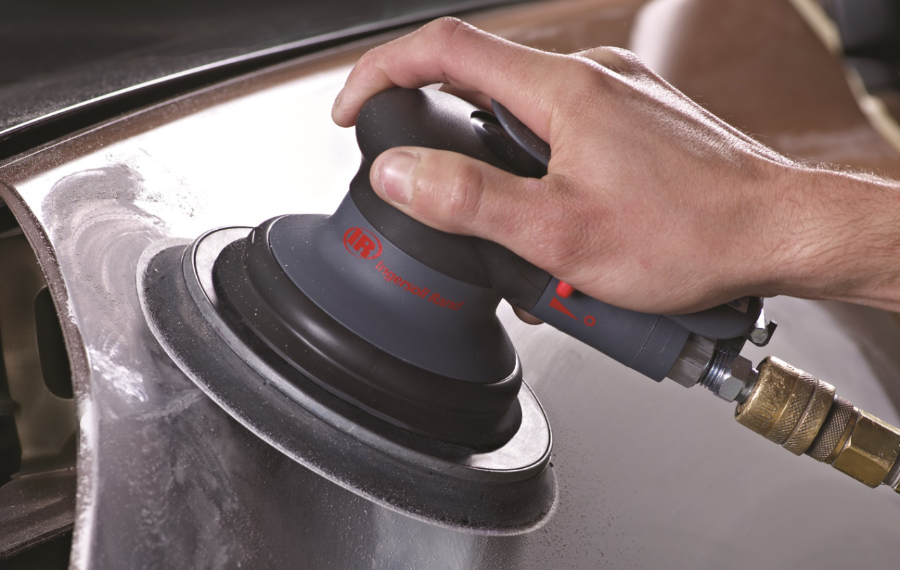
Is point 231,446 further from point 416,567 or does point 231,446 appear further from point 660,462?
point 660,462

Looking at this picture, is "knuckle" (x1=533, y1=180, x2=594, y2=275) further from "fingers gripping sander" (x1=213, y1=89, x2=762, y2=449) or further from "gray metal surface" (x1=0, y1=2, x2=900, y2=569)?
"gray metal surface" (x1=0, y1=2, x2=900, y2=569)

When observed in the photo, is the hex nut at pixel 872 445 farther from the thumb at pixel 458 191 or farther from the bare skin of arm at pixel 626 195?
the thumb at pixel 458 191

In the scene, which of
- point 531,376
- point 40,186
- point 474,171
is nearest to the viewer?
point 474,171

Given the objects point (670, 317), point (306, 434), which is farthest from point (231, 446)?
point (670, 317)

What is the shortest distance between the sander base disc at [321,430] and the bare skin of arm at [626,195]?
129 mm

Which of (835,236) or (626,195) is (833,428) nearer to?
(835,236)

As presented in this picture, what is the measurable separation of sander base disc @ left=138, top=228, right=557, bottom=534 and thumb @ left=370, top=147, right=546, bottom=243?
13cm

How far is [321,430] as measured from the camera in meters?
0.46

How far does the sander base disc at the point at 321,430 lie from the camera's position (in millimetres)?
453

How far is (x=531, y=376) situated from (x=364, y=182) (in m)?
0.25

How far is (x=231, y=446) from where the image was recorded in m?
0.44

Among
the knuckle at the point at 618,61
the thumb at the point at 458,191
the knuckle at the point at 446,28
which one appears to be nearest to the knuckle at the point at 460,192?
the thumb at the point at 458,191

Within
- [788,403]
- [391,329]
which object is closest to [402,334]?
[391,329]

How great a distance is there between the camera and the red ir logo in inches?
18.9
